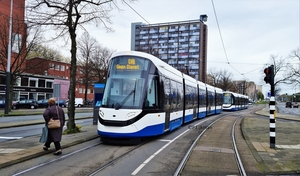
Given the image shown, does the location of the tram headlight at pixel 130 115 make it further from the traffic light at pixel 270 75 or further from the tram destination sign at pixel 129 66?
the traffic light at pixel 270 75

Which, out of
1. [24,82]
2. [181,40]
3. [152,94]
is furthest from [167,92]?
[181,40]

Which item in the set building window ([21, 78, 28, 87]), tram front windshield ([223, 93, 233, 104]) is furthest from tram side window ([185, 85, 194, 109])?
building window ([21, 78, 28, 87])

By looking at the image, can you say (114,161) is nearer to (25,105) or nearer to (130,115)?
(130,115)

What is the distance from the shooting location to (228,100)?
45812 millimetres

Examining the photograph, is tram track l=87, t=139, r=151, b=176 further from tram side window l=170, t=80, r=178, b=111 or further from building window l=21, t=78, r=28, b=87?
building window l=21, t=78, r=28, b=87

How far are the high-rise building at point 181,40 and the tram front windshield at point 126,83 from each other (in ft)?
341

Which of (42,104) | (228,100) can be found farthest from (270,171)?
(42,104)

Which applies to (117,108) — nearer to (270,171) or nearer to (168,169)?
(168,169)

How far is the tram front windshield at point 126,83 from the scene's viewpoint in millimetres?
10359

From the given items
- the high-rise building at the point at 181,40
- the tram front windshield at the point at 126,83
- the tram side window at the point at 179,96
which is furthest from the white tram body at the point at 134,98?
the high-rise building at the point at 181,40

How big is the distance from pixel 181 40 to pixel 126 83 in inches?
4429

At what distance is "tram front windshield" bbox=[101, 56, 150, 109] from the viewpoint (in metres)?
10.4

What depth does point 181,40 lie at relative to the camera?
395 ft

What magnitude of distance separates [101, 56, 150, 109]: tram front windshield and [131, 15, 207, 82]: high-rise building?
341ft
